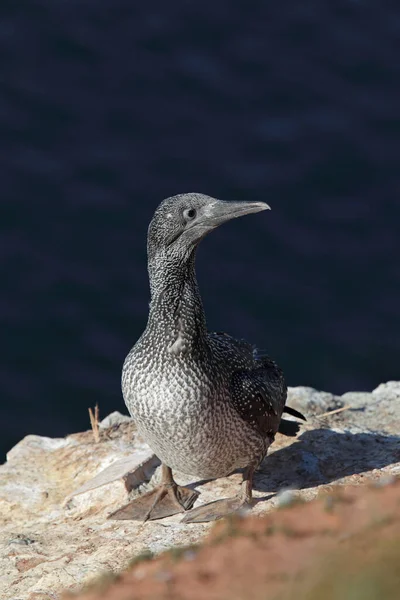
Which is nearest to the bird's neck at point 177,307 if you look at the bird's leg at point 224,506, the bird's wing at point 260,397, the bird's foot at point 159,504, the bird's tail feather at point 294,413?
the bird's wing at point 260,397

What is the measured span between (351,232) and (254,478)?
5.82 meters

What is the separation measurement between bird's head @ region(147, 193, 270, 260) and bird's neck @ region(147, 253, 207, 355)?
10cm

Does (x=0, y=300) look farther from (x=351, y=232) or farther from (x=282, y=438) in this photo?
(x=282, y=438)

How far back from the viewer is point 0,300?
41.2 ft

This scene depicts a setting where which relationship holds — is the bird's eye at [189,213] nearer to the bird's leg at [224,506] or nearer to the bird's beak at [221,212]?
the bird's beak at [221,212]

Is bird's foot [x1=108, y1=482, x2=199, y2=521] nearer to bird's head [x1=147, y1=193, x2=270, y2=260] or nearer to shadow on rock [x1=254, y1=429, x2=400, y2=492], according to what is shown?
shadow on rock [x1=254, y1=429, x2=400, y2=492]

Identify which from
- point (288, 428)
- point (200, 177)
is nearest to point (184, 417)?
point (288, 428)

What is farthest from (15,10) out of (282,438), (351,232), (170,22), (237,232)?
(282,438)

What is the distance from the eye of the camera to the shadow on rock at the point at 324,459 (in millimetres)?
7754

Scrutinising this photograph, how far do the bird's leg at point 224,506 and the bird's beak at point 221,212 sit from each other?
170 centimetres

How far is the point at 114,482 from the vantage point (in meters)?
7.71

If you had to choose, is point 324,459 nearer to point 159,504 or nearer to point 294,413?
point 294,413

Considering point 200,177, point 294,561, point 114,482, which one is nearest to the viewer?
point 294,561

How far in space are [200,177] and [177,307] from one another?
6652 millimetres
